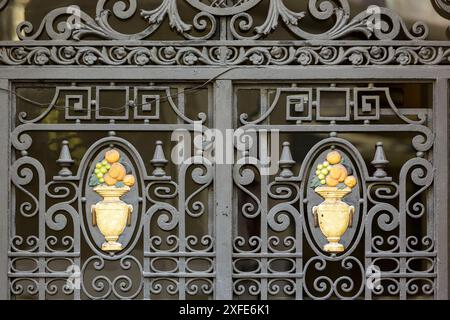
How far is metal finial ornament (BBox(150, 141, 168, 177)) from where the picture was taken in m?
5.24

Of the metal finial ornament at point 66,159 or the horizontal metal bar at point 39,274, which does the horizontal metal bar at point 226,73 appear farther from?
the horizontal metal bar at point 39,274

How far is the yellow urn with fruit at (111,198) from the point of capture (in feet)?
17.2

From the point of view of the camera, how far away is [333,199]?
5.24 metres

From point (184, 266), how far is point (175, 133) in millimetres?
727

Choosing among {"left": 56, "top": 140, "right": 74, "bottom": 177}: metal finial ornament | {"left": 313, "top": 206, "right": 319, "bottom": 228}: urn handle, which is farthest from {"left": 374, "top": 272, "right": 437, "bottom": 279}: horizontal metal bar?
{"left": 56, "top": 140, "right": 74, "bottom": 177}: metal finial ornament

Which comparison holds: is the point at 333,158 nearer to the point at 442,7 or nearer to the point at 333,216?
the point at 333,216

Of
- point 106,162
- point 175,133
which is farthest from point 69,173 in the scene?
point 175,133

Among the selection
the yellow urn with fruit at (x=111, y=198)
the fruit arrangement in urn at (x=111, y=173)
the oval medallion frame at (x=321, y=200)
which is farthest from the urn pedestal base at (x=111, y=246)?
the oval medallion frame at (x=321, y=200)

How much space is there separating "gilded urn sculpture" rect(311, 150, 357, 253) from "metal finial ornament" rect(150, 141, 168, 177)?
2.69ft

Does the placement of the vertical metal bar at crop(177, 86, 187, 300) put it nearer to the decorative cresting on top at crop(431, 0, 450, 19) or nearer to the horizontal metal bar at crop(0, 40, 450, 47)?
the horizontal metal bar at crop(0, 40, 450, 47)

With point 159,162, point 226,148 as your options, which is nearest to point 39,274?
point 159,162

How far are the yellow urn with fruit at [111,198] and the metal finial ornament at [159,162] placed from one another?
139 mm
